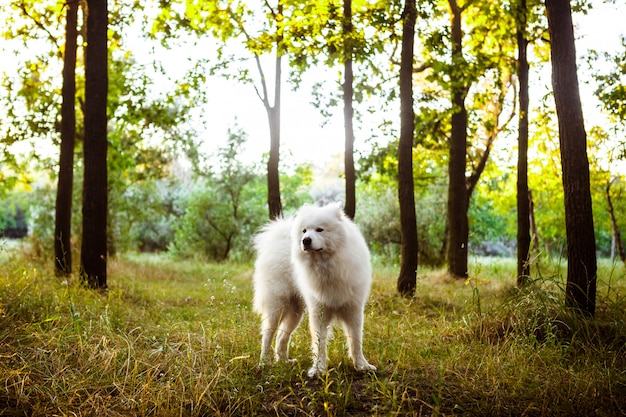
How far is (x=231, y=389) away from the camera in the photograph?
3939 millimetres

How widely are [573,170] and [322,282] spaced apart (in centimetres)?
297

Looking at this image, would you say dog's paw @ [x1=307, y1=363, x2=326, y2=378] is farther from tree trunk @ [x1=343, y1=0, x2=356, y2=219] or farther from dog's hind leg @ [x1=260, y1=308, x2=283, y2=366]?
tree trunk @ [x1=343, y1=0, x2=356, y2=219]

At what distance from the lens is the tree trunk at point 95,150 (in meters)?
8.80

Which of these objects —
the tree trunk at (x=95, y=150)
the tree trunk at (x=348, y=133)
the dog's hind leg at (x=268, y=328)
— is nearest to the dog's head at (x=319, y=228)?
the dog's hind leg at (x=268, y=328)

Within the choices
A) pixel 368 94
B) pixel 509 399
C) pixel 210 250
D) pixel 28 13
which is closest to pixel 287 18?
pixel 368 94

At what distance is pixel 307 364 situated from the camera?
4.81 meters

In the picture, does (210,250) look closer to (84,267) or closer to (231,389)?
(84,267)

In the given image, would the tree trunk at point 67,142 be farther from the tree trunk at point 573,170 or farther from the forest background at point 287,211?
the tree trunk at point 573,170

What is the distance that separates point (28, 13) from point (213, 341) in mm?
10985

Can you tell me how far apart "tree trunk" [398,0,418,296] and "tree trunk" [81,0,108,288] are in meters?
5.09

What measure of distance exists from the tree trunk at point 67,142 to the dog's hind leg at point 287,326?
7.70 meters

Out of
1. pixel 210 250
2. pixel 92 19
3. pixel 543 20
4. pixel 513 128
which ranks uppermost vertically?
pixel 543 20

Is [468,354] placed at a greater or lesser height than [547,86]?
lesser

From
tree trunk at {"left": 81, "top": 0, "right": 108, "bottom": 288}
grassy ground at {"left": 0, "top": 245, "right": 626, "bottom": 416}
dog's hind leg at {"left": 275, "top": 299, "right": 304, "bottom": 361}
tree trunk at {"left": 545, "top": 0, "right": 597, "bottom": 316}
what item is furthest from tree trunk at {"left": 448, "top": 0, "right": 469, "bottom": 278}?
dog's hind leg at {"left": 275, "top": 299, "right": 304, "bottom": 361}
